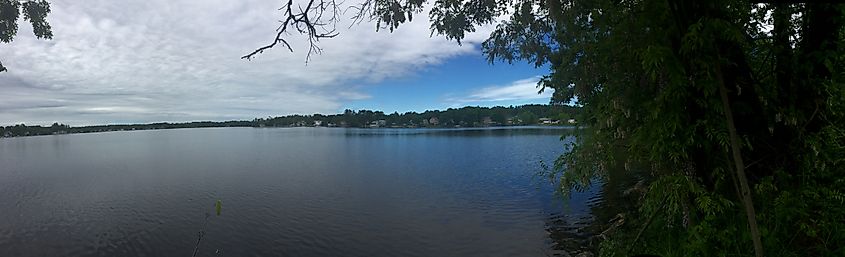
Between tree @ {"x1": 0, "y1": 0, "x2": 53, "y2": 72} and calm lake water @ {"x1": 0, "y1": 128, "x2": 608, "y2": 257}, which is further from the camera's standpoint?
calm lake water @ {"x1": 0, "y1": 128, "x2": 608, "y2": 257}

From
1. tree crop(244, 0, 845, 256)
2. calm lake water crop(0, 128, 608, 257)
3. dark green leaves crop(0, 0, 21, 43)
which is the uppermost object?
dark green leaves crop(0, 0, 21, 43)

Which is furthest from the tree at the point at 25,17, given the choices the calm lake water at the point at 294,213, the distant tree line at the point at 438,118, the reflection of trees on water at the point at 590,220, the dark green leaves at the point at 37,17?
the distant tree line at the point at 438,118

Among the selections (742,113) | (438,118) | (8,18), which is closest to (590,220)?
(742,113)

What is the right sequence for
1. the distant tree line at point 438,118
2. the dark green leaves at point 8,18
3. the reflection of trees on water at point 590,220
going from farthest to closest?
the distant tree line at point 438,118, the reflection of trees on water at point 590,220, the dark green leaves at point 8,18

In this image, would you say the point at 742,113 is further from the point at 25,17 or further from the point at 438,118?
the point at 438,118

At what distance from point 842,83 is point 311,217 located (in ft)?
52.9

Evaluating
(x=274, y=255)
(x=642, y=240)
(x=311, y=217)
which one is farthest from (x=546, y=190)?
(x=642, y=240)

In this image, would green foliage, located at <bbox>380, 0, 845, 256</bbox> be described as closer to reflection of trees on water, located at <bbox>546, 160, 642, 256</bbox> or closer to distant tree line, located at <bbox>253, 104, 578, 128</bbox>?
reflection of trees on water, located at <bbox>546, 160, 642, 256</bbox>

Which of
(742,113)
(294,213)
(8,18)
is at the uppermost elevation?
(8,18)

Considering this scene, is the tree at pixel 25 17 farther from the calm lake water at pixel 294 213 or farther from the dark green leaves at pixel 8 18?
the calm lake water at pixel 294 213

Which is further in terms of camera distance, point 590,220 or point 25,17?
point 590,220

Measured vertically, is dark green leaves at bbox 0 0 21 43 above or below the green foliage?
above

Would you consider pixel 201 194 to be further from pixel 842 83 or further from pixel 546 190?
pixel 842 83

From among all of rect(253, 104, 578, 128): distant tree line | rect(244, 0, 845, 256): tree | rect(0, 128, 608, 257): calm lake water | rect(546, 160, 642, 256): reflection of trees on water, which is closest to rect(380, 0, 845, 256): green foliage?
rect(244, 0, 845, 256): tree
